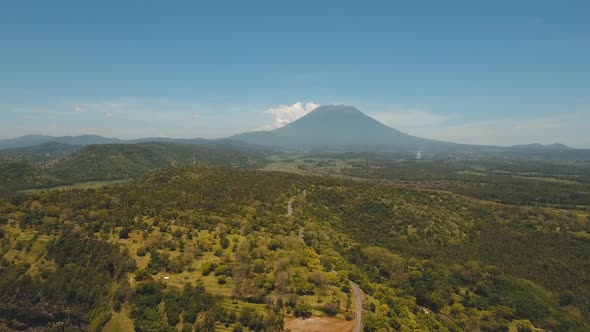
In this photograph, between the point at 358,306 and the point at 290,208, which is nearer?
the point at 358,306

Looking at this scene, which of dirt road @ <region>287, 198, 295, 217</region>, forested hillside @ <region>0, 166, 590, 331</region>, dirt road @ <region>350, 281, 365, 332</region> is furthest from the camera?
dirt road @ <region>287, 198, 295, 217</region>

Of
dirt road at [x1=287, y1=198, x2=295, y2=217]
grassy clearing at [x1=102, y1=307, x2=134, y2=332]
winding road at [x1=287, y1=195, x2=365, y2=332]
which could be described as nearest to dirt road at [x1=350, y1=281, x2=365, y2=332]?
winding road at [x1=287, y1=195, x2=365, y2=332]

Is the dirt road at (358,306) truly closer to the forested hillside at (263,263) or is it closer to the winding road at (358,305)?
the winding road at (358,305)

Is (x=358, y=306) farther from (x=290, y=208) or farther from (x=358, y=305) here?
(x=290, y=208)

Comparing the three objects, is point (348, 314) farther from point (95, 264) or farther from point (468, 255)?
point (468, 255)

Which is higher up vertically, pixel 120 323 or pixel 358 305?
pixel 358 305

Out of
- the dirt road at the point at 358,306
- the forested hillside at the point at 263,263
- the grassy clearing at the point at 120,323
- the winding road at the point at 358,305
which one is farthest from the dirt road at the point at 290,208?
the grassy clearing at the point at 120,323

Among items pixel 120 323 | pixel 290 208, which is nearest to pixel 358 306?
pixel 120 323

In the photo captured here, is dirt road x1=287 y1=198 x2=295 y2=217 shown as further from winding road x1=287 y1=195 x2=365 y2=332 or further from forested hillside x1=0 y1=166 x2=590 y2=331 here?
winding road x1=287 y1=195 x2=365 y2=332

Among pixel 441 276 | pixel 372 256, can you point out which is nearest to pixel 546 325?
pixel 441 276
